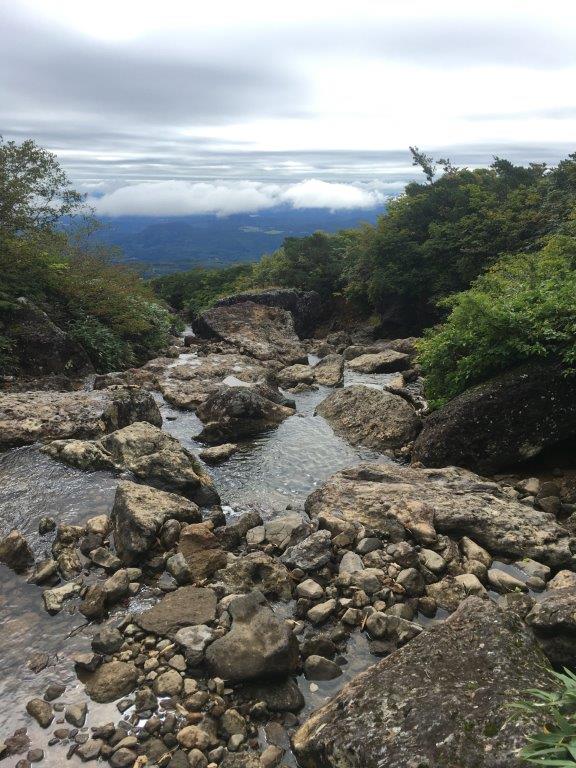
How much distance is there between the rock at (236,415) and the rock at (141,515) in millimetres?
5121

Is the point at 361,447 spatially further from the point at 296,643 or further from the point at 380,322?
the point at 380,322

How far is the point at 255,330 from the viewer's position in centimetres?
3203

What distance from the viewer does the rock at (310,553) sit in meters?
8.35

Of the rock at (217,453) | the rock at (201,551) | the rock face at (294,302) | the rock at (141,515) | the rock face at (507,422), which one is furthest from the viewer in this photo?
the rock face at (294,302)

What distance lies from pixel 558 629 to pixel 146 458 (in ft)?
28.3

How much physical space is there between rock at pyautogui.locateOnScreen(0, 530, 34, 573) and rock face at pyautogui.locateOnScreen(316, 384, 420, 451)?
31.1ft

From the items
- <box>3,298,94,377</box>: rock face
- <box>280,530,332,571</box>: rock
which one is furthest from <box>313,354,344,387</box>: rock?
<box>280,530,332,571</box>: rock

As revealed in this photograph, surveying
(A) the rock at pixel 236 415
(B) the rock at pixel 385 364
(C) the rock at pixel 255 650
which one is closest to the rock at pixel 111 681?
(C) the rock at pixel 255 650

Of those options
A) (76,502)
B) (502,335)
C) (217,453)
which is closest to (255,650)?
(76,502)

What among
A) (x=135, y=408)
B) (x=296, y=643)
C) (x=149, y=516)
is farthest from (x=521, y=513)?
(x=135, y=408)

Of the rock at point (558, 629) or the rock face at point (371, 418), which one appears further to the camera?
the rock face at point (371, 418)

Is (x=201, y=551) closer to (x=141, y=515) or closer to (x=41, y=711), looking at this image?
(x=141, y=515)

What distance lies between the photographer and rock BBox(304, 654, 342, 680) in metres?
6.38

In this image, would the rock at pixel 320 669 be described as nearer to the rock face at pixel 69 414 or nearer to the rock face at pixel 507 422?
the rock face at pixel 507 422
